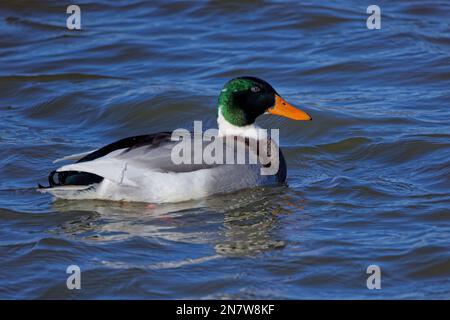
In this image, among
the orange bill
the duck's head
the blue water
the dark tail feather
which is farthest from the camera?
A: the orange bill

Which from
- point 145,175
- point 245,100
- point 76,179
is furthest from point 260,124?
point 76,179

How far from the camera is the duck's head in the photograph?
1029 cm

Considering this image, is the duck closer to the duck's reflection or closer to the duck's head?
the duck's reflection

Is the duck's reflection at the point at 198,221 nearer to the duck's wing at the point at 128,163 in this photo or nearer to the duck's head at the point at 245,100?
the duck's wing at the point at 128,163

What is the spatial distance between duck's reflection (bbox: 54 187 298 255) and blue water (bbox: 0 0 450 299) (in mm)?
20

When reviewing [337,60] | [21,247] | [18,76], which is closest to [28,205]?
[21,247]

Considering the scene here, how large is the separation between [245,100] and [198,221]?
164cm

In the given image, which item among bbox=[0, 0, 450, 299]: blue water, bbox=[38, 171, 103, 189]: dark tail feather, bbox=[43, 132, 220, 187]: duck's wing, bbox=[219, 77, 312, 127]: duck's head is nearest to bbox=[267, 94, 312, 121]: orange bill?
bbox=[219, 77, 312, 127]: duck's head

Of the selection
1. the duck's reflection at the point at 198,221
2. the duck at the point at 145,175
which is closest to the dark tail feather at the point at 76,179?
the duck at the point at 145,175

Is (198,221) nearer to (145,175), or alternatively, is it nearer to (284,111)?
(145,175)

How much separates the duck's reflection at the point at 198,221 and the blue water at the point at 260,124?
2cm

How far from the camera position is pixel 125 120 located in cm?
1264

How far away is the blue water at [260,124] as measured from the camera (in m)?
8.05

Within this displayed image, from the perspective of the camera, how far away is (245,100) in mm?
10359
